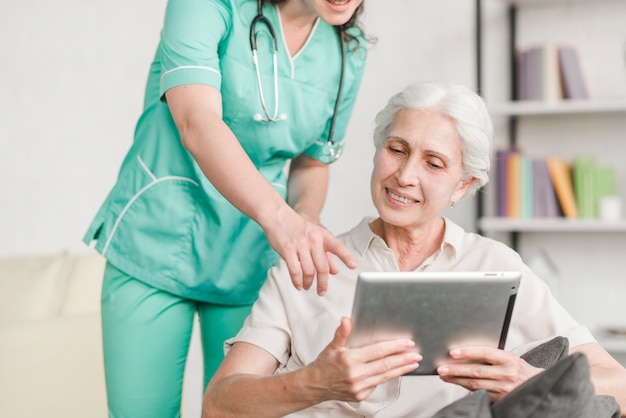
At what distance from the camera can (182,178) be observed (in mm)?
1627

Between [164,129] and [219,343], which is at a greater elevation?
[164,129]

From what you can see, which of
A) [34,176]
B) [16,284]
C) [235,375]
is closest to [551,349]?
[235,375]

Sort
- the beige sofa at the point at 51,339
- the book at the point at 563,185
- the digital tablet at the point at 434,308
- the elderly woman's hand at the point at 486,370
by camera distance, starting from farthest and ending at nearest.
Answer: the book at the point at 563,185 → the beige sofa at the point at 51,339 → the elderly woman's hand at the point at 486,370 → the digital tablet at the point at 434,308

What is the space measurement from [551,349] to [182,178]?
741 millimetres

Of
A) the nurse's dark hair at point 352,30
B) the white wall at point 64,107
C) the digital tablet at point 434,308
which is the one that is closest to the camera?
the digital tablet at point 434,308

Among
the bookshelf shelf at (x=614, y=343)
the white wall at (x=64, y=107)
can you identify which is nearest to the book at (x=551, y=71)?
the bookshelf shelf at (x=614, y=343)

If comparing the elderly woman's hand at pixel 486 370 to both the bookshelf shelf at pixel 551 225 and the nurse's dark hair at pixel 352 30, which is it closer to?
the nurse's dark hair at pixel 352 30

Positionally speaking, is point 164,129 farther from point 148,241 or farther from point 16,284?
point 16,284

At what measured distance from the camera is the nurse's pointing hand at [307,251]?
1.15m

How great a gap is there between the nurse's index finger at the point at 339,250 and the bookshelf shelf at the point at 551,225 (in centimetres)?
227

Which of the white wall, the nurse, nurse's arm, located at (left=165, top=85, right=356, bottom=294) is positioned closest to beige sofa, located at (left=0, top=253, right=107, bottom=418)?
the white wall

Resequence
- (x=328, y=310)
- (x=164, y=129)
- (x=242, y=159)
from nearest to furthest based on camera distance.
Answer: (x=242, y=159), (x=328, y=310), (x=164, y=129)

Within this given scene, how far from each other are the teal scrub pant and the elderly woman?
0.18 meters

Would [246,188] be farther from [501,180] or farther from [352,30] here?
[501,180]
